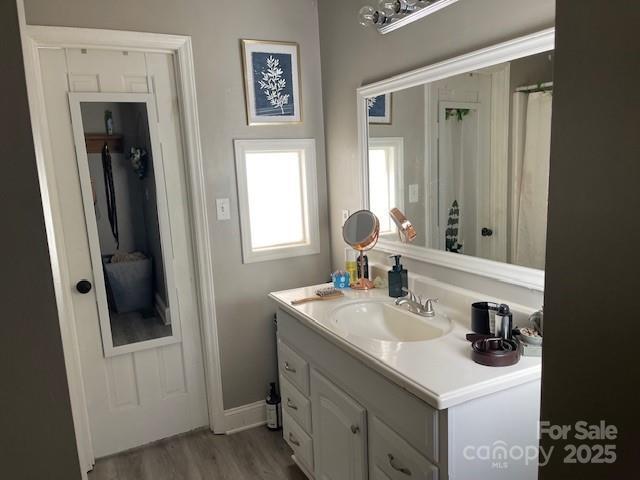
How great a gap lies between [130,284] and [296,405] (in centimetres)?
110

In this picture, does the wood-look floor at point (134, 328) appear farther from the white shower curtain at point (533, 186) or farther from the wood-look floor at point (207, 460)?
the white shower curtain at point (533, 186)

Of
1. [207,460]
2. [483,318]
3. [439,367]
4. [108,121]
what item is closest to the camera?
[439,367]

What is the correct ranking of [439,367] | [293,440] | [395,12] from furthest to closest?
[293,440]
[395,12]
[439,367]

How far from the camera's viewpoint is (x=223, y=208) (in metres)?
2.53

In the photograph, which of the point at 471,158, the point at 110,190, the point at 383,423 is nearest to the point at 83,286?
the point at 110,190

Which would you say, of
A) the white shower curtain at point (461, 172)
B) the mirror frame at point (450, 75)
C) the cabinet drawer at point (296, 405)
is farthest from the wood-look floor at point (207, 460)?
the white shower curtain at point (461, 172)

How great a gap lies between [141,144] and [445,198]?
1.56 m

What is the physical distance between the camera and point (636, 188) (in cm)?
50

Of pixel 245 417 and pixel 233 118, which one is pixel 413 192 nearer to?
pixel 233 118

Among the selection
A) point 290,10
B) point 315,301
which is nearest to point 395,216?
point 315,301

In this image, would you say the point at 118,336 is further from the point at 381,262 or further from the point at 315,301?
the point at 381,262

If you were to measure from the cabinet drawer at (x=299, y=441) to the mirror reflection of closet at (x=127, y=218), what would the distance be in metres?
0.85

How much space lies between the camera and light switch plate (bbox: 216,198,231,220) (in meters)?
2.51

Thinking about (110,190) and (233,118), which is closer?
(110,190)
